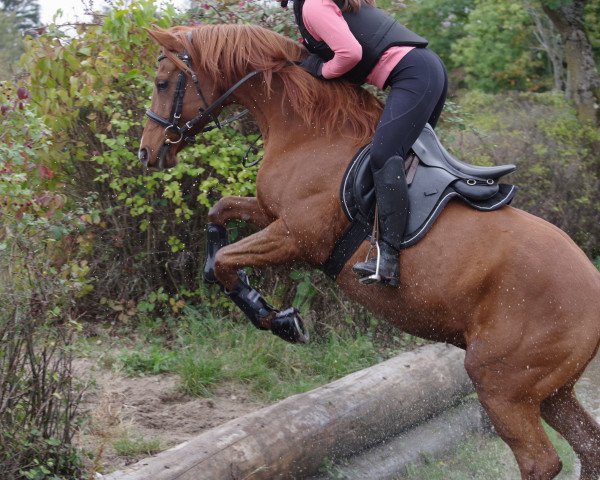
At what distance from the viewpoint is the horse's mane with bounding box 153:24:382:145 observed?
201 inches

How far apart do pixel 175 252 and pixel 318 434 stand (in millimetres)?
2834

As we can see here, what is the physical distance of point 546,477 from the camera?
4.75 m

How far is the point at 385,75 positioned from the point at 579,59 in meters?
9.85

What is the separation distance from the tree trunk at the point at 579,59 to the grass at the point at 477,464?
7.67m

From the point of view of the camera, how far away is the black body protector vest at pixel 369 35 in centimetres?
488

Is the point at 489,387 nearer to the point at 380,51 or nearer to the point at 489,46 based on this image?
the point at 380,51

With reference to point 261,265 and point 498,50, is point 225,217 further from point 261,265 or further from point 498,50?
point 498,50

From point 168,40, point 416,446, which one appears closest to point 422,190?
point 168,40

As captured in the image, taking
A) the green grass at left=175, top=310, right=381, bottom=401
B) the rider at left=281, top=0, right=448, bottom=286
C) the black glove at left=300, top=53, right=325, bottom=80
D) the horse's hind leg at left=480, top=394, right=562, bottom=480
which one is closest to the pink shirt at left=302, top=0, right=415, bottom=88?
the rider at left=281, top=0, right=448, bottom=286

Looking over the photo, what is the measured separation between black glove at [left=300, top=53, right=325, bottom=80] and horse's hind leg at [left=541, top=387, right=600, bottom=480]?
7.57 feet

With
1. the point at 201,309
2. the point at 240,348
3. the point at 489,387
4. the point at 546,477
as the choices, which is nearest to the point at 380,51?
the point at 489,387

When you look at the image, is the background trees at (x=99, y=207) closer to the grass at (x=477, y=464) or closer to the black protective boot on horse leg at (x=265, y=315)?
the black protective boot on horse leg at (x=265, y=315)

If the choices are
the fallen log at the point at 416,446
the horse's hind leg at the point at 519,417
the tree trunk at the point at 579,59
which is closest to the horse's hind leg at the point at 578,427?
the horse's hind leg at the point at 519,417

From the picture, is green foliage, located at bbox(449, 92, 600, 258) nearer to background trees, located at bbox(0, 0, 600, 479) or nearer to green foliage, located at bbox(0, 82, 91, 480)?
background trees, located at bbox(0, 0, 600, 479)
